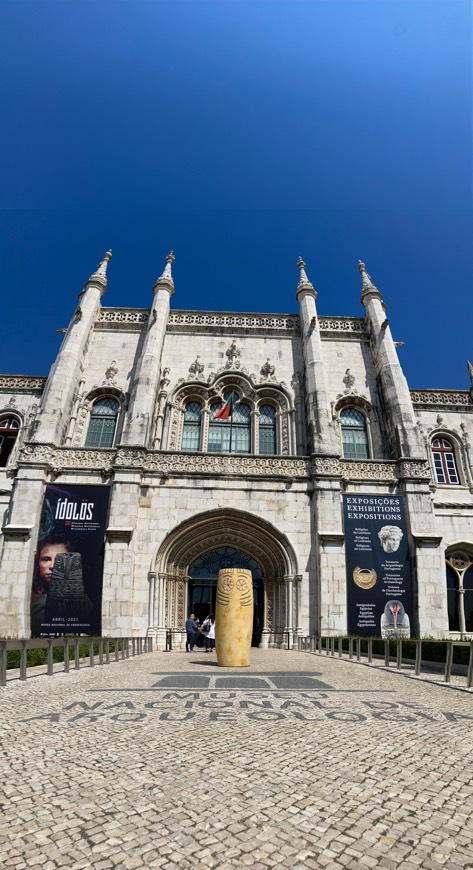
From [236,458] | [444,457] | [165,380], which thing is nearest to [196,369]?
[165,380]

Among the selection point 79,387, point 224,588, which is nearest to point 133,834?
point 224,588

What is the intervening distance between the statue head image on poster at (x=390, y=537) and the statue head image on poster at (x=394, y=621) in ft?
6.56

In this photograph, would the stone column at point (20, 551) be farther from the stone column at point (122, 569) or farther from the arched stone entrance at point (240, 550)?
the arched stone entrance at point (240, 550)

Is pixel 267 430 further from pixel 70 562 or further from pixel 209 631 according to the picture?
pixel 70 562

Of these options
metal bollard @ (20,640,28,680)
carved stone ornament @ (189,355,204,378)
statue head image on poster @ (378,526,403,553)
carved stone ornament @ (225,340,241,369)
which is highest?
carved stone ornament @ (225,340,241,369)

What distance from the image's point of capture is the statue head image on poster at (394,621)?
17328 millimetres

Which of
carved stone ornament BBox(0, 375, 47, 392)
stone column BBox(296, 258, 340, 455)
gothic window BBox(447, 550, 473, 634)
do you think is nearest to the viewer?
gothic window BBox(447, 550, 473, 634)

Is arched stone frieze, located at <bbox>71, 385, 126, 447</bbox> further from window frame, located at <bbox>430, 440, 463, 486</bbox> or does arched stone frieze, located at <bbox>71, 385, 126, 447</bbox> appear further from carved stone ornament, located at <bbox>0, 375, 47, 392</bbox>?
window frame, located at <bbox>430, 440, 463, 486</bbox>

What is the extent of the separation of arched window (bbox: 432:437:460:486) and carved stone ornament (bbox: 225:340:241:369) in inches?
427

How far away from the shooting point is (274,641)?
1853 centimetres

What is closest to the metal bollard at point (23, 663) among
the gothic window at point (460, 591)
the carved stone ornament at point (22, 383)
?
the gothic window at point (460, 591)

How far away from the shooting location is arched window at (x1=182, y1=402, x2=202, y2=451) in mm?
22823

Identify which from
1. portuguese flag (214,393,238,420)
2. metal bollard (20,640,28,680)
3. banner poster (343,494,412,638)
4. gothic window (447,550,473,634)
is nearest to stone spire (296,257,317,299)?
portuguese flag (214,393,238,420)

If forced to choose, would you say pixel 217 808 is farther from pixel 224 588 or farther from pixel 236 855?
pixel 224 588
